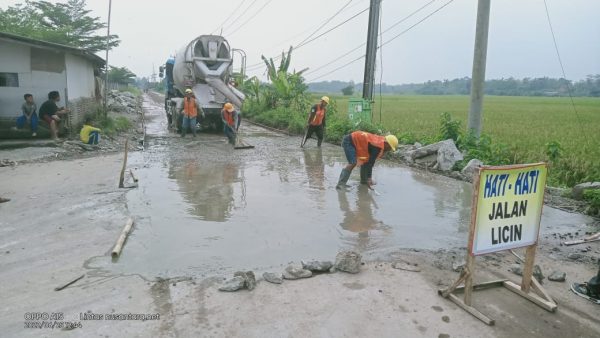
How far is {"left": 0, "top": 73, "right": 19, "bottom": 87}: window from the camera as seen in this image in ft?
37.6

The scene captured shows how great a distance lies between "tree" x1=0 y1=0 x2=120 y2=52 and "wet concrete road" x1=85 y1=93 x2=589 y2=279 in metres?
22.8

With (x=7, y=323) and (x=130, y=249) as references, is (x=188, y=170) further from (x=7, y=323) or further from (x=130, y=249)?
(x=7, y=323)

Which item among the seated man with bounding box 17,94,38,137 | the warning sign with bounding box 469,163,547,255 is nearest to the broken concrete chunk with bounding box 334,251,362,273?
the warning sign with bounding box 469,163,547,255

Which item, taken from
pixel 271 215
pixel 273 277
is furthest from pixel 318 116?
pixel 273 277

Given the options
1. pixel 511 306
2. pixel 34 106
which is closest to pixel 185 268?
pixel 511 306

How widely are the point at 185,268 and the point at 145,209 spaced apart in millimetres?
2270

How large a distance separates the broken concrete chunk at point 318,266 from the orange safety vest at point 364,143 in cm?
338

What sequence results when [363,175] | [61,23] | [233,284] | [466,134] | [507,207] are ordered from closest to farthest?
[507,207]
[233,284]
[363,175]
[466,134]
[61,23]

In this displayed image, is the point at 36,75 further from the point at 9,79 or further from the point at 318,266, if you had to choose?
the point at 318,266

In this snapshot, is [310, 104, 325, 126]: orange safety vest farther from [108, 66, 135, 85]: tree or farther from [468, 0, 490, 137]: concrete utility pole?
[108, 66, 135, 85]: tree

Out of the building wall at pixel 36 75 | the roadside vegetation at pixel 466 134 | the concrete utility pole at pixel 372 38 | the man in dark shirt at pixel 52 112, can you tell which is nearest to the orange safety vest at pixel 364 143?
the roadside vegetation at pixel 466 134

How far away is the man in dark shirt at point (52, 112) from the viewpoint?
1145cm

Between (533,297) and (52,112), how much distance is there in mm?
11741

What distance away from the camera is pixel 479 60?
10.1m
